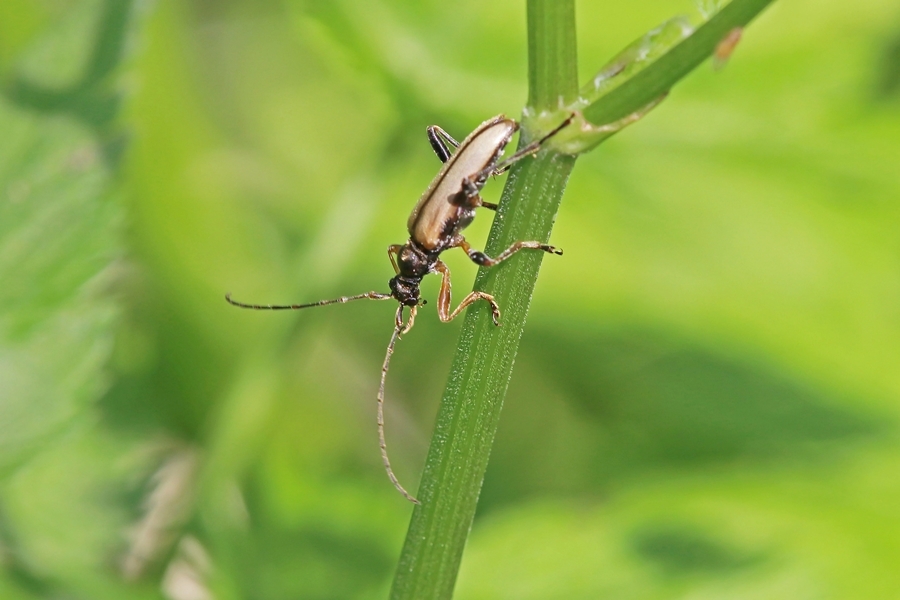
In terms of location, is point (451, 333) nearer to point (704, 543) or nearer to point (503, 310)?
point (704, 543)

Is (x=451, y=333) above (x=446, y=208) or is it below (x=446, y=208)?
above

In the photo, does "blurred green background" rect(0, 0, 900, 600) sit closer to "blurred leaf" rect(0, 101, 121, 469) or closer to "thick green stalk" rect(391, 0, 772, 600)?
"blurred leaf" rect(0, 101, 121, 469)

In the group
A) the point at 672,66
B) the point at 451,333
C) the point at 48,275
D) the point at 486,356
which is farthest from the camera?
the point at 451,333

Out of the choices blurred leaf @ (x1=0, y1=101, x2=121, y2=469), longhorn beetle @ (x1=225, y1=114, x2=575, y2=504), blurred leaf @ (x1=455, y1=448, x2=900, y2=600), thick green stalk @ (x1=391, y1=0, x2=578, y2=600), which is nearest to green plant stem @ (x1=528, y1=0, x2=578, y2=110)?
thick green stalk @ (x1=391, y1=0, x2=578, y2=600)

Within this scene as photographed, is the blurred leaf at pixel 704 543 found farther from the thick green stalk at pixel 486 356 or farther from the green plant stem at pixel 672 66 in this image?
the green plant stem at pixel 672 66

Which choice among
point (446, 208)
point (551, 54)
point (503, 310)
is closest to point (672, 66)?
point (551, 54)

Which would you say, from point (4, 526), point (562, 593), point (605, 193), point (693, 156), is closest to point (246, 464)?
point (4, 526)

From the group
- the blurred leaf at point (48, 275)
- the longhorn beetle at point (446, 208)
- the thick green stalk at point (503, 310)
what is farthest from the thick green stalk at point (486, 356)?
the blurred leaf at point (48, 275)
